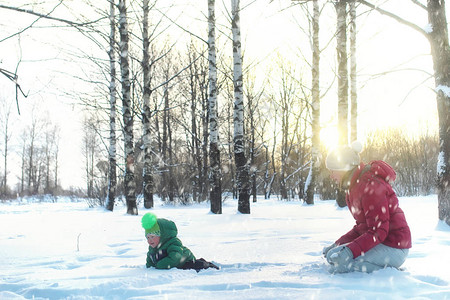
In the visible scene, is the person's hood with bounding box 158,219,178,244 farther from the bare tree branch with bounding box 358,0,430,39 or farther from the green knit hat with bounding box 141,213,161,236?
the bare tree branch with bounding box 358,0,430,39

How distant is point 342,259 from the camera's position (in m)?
2.74

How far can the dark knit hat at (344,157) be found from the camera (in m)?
2.96

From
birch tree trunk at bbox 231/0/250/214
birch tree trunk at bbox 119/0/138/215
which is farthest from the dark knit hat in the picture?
birch tree trunk at bbox 119/0/138/215

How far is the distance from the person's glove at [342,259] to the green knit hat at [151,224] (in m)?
1.55

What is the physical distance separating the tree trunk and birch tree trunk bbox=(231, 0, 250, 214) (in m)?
4.38

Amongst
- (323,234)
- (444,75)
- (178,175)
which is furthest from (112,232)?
(178,175)

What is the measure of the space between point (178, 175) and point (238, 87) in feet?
26.5

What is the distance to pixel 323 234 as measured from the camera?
16.8ft

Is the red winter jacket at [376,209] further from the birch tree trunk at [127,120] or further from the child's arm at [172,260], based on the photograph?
the birch tree trunk at [127,120]

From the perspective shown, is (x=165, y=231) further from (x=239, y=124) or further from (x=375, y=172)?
(x=239, y=124)

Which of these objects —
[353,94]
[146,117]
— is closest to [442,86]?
[353,94]

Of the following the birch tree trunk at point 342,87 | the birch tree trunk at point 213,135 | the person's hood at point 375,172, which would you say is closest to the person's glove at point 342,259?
the person's hood at point 375,172

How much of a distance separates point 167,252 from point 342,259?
1.56m

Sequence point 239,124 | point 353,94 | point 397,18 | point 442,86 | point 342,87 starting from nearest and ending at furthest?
point 442,86 < point 397,18 < point 239,124 < point 342,87 < point 353,94
